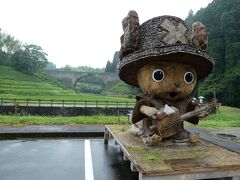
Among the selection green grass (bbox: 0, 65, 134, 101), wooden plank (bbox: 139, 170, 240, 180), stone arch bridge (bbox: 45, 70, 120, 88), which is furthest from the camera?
stone arch bridge (bbox: 45, 70, 120, 88)

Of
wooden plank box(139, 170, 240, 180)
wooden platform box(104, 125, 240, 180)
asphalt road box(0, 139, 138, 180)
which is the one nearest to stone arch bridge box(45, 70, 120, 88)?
asphalt road box(0, 139, 138, 180)

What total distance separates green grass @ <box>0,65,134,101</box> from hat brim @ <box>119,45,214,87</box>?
36012 millimetres

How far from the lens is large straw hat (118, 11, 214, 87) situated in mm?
5930

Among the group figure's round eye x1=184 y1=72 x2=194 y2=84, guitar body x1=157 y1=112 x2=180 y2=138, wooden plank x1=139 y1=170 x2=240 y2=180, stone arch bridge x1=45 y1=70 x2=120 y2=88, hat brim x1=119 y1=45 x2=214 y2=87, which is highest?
stone arch bridge x1=45 y1=70 x2=120 y2=88

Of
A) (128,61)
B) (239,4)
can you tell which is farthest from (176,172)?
(239,4)

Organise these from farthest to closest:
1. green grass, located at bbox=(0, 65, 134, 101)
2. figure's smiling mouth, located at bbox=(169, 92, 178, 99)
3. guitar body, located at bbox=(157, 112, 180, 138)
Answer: green grass, located at bbox=(0, 65, 134, 101) < figure's smiling mouth, located at bbox=(169, 92, 178, 99) < guitar body, located at bbox=(157, 112, 180, 138)

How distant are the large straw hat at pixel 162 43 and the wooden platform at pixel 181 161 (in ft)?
5.80

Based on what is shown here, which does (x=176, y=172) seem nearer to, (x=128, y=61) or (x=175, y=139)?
(x=175, y=139)

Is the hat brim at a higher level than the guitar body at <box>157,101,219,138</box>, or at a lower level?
higher

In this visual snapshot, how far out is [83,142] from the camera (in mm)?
9438

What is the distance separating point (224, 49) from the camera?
1818 inches

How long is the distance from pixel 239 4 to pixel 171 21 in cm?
4789

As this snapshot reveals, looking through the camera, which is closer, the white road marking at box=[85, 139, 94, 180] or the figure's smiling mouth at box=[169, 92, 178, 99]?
the white road marking at box=[85, 139, 94, 180]

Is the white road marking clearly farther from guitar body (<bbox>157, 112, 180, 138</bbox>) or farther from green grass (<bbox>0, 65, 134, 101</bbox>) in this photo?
green grass (<bbox>0, 65, 134, 101</bbox>)
